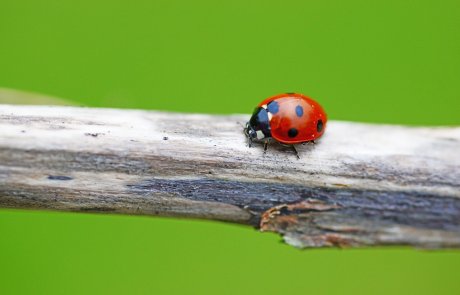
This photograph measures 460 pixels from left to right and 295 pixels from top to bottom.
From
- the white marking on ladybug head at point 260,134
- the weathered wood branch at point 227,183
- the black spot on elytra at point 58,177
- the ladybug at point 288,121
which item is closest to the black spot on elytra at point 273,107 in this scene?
the ladybug at point 288,121

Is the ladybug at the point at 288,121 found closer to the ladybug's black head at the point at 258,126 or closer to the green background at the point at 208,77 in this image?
the ladybug's black head at the point at 258,126

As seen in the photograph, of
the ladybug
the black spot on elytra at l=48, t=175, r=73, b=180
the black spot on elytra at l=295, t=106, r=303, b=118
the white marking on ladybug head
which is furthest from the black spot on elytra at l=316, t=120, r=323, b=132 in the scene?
the black spot on elytra at l=48, t=175, r=73, b=180

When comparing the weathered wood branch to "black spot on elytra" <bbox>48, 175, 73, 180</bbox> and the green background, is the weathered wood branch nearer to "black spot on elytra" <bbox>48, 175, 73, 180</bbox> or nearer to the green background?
"black spot on elytra" <bbox>48, 175, 73, 180</bbox>

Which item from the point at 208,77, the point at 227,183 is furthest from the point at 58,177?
the point at 208,77

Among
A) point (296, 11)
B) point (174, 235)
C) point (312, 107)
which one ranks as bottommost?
point (174, 235)

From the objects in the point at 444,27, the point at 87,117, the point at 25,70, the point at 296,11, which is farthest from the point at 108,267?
the point at 444,27

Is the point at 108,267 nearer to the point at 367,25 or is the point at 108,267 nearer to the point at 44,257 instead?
the point at 44,257

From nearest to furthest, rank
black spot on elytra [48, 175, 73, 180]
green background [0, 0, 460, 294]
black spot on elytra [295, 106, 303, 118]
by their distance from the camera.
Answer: black spot on elytra [48, 175, 73, 180], black spot on elytra [295, 106, 303, 118], green background [0, 0, 460, 294]

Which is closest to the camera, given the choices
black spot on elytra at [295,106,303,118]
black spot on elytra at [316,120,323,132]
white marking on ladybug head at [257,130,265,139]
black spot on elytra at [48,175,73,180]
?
black spot on elytra at [48,175,73,180]
